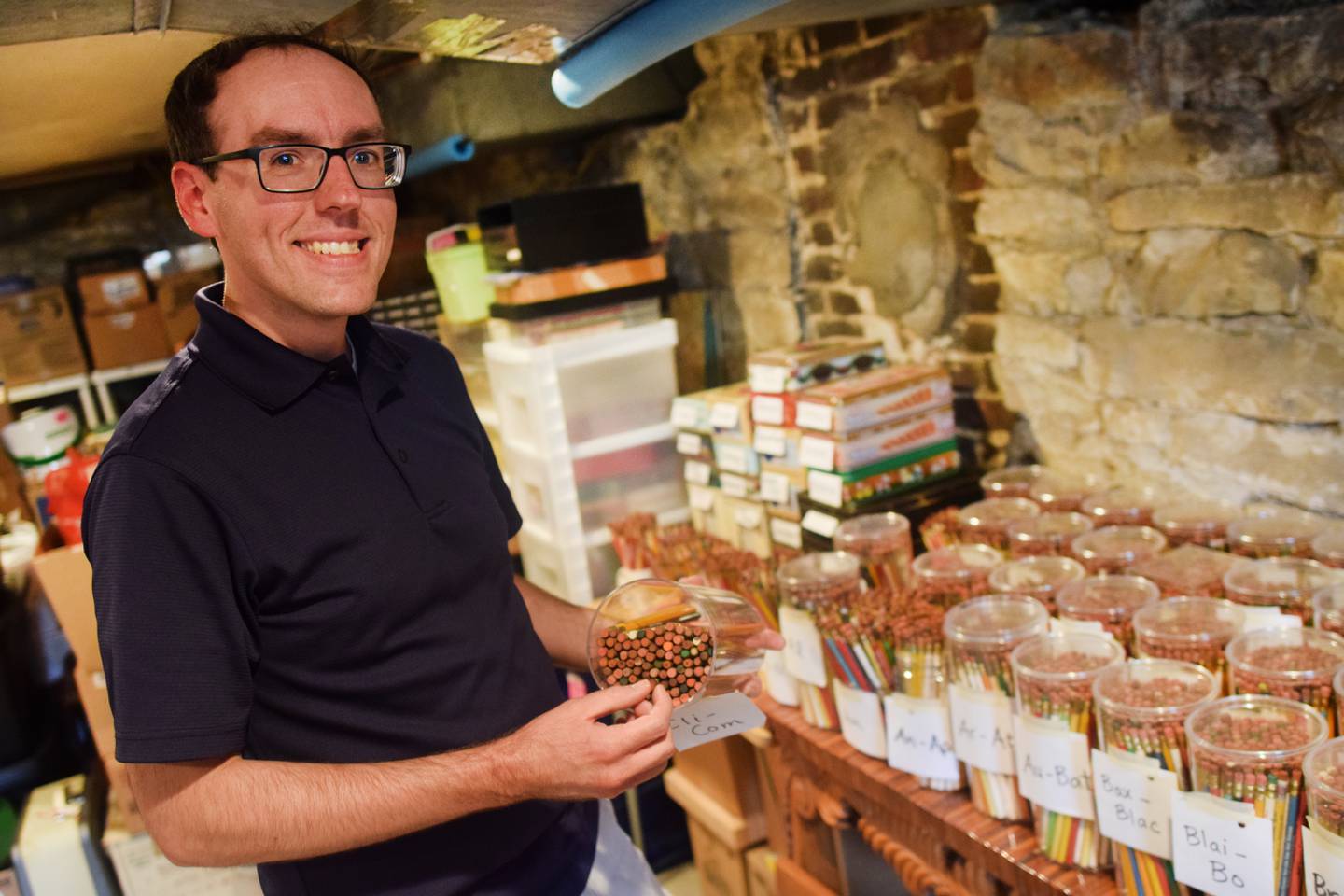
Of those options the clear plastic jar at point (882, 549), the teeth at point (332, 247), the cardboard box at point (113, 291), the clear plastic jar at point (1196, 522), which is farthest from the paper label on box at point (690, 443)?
the cardboard box at point (113, 291)

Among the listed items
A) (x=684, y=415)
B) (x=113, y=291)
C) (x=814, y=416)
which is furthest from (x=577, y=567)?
(x=113, y=291)

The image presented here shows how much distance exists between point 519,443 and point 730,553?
0.84 m

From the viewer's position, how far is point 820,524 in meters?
2.13

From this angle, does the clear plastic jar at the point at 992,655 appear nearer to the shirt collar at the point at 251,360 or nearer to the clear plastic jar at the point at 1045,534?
the clear plastic jar at the point at 1045,534

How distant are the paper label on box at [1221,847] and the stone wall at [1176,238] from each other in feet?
2.51

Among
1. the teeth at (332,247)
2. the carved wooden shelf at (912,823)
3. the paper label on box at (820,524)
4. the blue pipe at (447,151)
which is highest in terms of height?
the blue pipe at (447,151)

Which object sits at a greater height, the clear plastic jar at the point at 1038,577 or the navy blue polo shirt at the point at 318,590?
the navy blue polo shirt at the point at 318,590

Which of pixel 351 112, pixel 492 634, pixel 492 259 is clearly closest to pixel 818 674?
pixel 492 634

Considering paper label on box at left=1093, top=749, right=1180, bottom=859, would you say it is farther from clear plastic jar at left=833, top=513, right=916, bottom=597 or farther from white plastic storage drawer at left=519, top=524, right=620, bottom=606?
white plastic storage drawer at left=519, top=524, right=620, bottom=606

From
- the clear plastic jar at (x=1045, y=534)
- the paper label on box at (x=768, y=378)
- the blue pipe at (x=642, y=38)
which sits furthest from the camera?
the paper label on box at (x=768, y=378)

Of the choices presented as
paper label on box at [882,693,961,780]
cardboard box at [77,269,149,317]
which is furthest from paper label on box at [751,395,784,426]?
cardboard box at [77,269,149,317]

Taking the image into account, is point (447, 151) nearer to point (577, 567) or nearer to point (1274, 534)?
point (577, 567)

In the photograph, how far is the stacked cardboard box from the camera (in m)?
4.65

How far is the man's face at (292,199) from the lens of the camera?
113 cm
